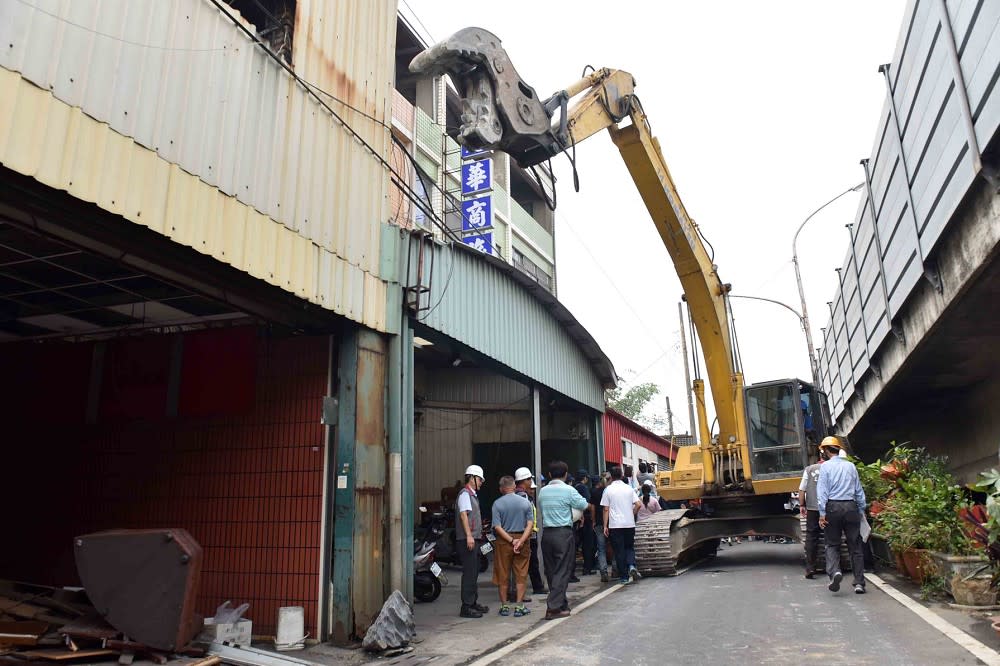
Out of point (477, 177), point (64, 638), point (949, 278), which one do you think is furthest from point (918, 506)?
point (477, 177)

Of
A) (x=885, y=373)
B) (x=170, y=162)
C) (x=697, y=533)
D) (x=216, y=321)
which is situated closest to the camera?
(x=170, y=162)

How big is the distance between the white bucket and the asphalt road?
6.88 feet

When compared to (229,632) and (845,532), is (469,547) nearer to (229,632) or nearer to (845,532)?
(229,632)

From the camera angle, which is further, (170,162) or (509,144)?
(509,144)

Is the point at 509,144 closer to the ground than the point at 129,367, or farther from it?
farther from it

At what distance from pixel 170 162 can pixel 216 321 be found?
3159 millimetres

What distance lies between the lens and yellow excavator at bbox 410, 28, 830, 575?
10617 mm

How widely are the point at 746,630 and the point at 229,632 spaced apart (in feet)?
15.3

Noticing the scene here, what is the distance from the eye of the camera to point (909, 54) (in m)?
7.42

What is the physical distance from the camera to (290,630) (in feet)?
21.5

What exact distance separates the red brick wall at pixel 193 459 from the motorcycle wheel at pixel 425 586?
2.44 m

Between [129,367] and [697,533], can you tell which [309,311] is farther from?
[697,533]

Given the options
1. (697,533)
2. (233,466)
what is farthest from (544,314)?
(233,466)

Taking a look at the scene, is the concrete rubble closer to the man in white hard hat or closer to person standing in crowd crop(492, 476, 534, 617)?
the man in white hard hat
